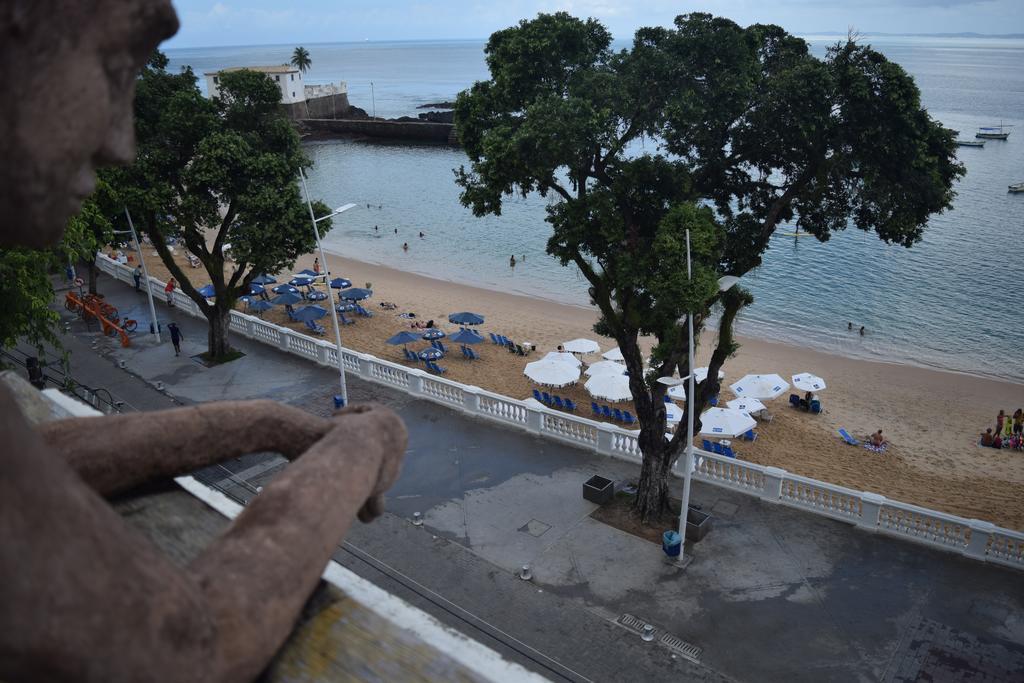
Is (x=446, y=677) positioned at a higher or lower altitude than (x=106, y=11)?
lower

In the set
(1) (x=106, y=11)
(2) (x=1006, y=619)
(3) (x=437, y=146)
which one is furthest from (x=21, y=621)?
(3) (x=437, y=146)

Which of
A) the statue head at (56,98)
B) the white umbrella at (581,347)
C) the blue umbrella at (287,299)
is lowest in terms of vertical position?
the white umbrella at (581,347)

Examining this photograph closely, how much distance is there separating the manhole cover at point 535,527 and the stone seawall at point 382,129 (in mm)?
101733

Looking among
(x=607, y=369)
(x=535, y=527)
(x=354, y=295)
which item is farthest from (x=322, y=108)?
(x=535, y=527)

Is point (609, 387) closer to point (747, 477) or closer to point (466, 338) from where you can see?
point (466, 338)

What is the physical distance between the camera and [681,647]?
561 inches

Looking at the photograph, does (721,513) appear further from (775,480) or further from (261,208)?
(261,208)

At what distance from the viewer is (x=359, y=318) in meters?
41.0

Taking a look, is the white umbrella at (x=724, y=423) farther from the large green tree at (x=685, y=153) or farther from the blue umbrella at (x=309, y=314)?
the blue umbrella at (x=309, y=314)

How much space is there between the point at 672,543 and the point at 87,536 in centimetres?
1480

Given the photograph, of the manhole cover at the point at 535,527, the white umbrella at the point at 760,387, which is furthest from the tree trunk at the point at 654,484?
the white umbrella at the point at 760,387

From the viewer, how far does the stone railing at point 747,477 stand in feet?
55.1

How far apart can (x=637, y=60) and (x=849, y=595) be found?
39.1 ft

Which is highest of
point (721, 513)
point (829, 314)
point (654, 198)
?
point (654, 198)
